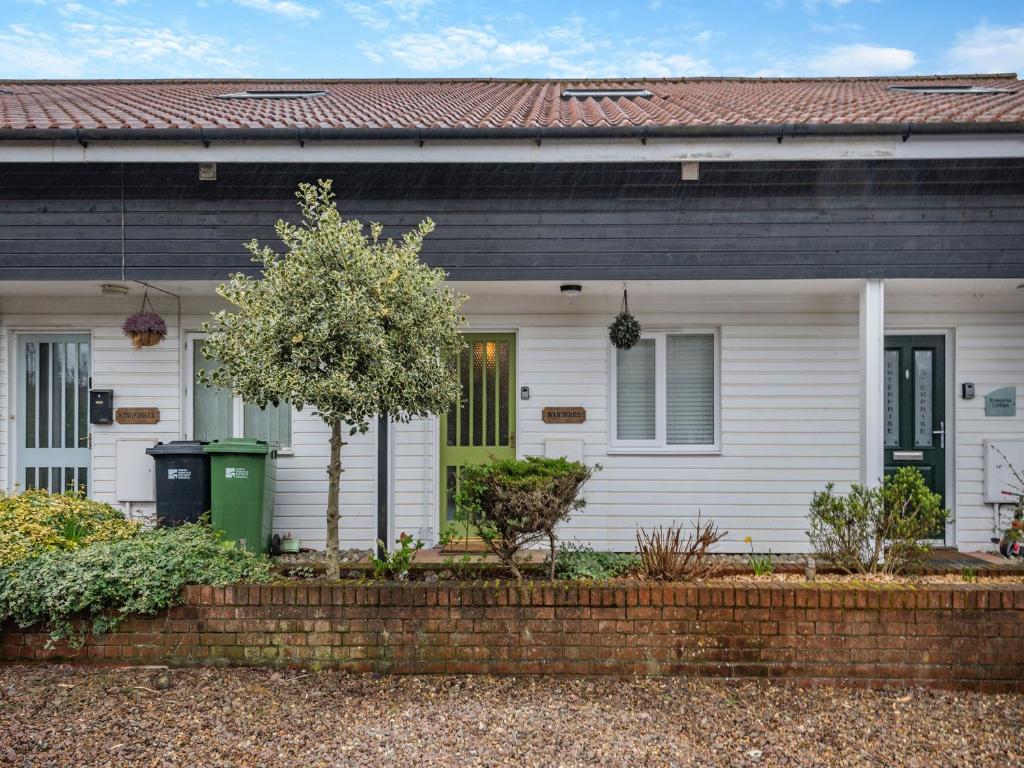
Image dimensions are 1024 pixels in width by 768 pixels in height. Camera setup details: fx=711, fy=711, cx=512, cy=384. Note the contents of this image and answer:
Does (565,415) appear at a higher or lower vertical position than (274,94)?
lower

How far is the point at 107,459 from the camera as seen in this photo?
7352 mm

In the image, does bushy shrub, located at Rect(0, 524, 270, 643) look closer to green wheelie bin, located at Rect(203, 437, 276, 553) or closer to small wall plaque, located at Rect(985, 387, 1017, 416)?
green wheelie bin, located at Rect(203, 437, 276, 553)

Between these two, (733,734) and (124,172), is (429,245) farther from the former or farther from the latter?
(733,734)

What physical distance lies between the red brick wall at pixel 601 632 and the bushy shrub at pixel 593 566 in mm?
504

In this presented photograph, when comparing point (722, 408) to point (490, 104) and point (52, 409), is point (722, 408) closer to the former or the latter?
point (490, 104)

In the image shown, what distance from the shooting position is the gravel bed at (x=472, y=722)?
328cm

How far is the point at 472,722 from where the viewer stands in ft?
11.8

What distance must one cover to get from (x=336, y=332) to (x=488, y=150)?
2.66m

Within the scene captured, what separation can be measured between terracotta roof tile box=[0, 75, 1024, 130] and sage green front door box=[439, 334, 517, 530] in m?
2.27

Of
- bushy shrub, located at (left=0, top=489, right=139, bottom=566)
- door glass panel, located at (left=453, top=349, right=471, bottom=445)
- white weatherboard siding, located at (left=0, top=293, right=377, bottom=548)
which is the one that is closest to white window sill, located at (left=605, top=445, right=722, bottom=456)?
door glass panel, located at (left=453, top=349, right=471, bottom=445)

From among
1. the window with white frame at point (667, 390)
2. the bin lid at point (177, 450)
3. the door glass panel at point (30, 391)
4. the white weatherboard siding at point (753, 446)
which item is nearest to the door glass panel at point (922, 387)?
the white weatherboard siding at point (753, 446)

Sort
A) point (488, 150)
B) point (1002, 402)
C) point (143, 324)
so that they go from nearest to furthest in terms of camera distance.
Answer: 1. point (488, 150)
2. point (143, 324)
3. point (1002, 402)

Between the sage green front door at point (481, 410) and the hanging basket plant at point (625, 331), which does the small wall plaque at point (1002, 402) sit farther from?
the sage green front door at point (481, 410)

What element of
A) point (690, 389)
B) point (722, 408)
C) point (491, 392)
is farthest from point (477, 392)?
point (722, 408)
